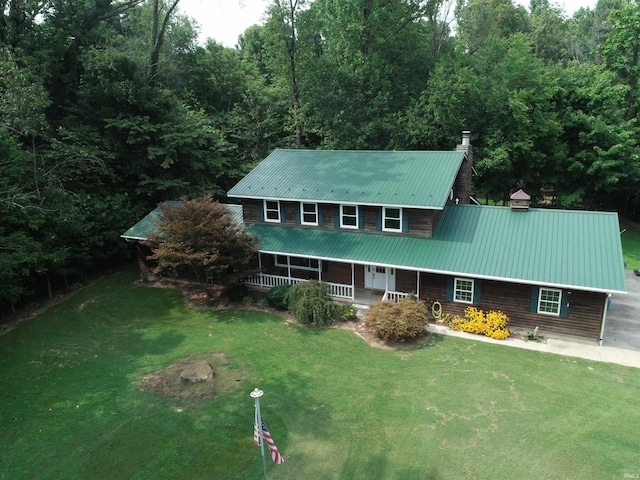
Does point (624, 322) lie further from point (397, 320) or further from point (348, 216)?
point (348, 216)

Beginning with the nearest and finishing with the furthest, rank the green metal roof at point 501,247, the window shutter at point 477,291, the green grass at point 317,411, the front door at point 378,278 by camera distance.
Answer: the green grass at point 317,411 < the green metal roof at point 501,247 < the window shutter at point 477,291 < the front door at point 378,278

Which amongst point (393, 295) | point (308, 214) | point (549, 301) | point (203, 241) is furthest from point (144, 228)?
point (549, 301)

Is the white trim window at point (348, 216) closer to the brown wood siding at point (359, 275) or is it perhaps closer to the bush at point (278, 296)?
the brown wood siding at point (359, 275)

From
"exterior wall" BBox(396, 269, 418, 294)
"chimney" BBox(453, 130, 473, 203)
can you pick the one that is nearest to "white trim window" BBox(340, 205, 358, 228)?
"exterior wall" BBox(396, 269, 418, 294)

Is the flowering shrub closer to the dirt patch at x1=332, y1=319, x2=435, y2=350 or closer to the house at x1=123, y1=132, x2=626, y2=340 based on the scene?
the house at x1=123, y1=132, x2=626, y2=340

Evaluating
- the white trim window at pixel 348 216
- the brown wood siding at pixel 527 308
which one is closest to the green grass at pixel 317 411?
the brown wood siding at pixel 527 308

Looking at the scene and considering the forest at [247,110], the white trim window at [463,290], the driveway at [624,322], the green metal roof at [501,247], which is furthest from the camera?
the forest at [247,110]

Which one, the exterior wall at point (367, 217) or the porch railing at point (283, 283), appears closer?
the exterior wall at point (367, 217)
